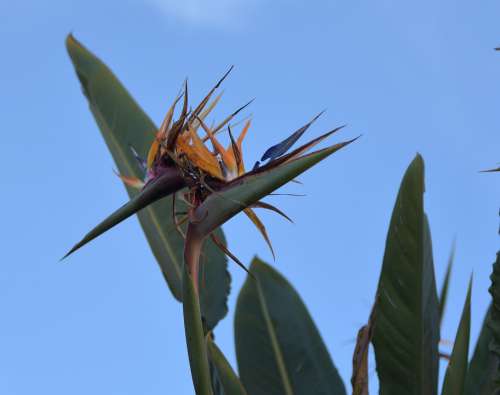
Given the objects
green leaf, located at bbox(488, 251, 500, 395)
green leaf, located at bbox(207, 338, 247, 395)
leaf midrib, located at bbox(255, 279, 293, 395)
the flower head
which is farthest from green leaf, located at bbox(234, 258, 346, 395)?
the flower head

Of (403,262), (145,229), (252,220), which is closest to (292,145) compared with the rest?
(252,220)

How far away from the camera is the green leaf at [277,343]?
1.38 meters

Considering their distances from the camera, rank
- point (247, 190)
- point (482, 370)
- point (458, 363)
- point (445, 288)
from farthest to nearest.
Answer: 1. point (445, 288)
2. point (482, 370)
3. point (458, 363)
4. point (247, 190)

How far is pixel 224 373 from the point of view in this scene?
3.67 feet

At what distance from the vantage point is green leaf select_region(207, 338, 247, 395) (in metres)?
1.11

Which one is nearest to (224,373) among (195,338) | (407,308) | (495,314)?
(407,308)

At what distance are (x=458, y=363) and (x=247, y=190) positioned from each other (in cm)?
54

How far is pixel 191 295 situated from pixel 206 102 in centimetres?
21

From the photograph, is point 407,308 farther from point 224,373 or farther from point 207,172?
point 207,172

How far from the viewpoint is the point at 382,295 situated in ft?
3.51

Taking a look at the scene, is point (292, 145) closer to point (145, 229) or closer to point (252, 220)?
point (252, 220)

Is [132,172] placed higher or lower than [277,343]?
higher

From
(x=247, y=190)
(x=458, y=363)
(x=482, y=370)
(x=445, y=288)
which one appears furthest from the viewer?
(x=445, y=288)

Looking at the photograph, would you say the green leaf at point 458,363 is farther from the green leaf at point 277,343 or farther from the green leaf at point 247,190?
the green leaf at point 247,190
